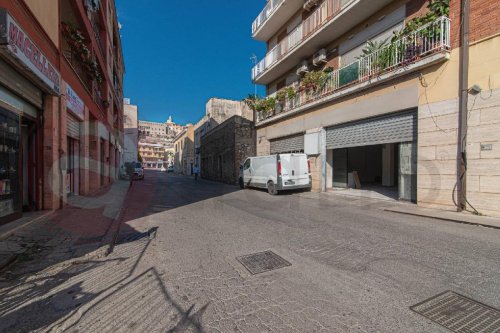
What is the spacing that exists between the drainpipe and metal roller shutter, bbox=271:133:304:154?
7.97m

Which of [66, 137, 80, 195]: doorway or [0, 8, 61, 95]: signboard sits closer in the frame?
[0, 8, 61, 95]: signboard

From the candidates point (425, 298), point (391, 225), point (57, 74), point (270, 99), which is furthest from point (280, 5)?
point (425, 298)

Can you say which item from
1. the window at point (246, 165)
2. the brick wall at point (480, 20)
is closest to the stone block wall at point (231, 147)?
the window at point (246, 165)

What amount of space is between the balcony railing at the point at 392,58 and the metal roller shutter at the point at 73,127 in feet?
36.5

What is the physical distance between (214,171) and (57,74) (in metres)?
19.9

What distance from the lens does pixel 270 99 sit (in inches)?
675

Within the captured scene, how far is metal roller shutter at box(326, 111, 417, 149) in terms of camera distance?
900 centimetres

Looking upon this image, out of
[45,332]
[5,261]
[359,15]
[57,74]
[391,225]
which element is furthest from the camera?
[359,15]

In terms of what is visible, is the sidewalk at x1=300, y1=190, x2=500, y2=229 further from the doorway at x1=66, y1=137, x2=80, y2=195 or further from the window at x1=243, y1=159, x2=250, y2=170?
the doorway at x1=66, y1=137, x2=80, y2=195

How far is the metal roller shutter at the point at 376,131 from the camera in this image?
29.5 feet

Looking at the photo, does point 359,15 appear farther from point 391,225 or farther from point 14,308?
point 14,308

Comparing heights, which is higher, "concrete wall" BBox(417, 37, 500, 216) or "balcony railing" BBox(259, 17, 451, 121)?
"balcony railing" BBox(259, 17, 451, 121)

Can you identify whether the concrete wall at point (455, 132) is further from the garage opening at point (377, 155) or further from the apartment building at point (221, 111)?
the apartment building at point (221, 111)

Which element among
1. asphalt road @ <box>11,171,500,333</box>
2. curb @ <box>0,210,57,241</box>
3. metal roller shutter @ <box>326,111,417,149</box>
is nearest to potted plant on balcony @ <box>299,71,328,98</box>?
metal roller shutter @ <box>326,111,417,149</box>
